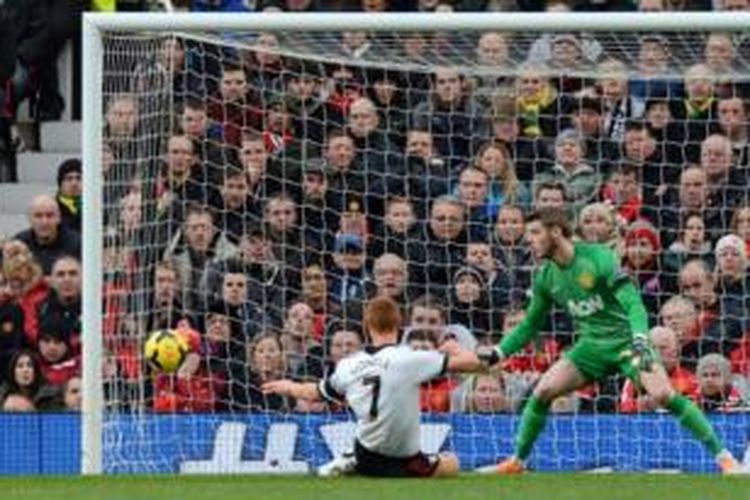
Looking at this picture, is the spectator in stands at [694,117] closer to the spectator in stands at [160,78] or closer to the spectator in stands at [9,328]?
the spectator in stands at [160,78]

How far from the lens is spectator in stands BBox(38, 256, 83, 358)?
20.2 m

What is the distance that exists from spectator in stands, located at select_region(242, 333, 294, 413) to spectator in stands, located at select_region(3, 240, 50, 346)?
1751mm

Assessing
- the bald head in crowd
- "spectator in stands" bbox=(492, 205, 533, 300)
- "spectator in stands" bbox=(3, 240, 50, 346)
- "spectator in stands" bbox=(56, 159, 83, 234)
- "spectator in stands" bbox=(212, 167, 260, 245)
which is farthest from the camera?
"spectator in stands" bbox=(56, 159, 83, 234)

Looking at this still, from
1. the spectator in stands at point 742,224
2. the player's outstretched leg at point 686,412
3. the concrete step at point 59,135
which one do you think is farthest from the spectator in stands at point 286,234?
the concrete step at point 59,135

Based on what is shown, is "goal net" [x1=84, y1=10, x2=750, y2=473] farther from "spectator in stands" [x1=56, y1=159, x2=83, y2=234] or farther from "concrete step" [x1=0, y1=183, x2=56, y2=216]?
"concrete step" [x1=0, y1=183, x2=56, y2=216]

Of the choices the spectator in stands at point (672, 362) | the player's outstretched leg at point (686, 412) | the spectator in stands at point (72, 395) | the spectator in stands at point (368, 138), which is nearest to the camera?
the player's outstretched leg at point (686, 412)

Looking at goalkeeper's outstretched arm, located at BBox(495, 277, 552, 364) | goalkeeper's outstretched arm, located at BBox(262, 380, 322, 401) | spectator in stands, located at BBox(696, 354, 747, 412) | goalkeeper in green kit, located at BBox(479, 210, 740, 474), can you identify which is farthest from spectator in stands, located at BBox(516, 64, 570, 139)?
goalkeeper's outstretched arm, located at BBox(262, 380, 322, 401)

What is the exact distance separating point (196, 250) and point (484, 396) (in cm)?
213

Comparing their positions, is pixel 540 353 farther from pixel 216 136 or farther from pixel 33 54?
pixel 33 54

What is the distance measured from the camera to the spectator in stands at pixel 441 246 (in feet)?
63.9

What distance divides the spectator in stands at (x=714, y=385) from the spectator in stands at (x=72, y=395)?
158 inches

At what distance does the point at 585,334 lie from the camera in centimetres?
1802

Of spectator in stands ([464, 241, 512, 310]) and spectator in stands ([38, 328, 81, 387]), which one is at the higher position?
spectator in stands ([464, 241, 512, 310])

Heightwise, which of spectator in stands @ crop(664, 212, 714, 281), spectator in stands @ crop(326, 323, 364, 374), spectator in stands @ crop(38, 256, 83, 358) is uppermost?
spectator in stands @ crop(664, 212, 714, 281)
